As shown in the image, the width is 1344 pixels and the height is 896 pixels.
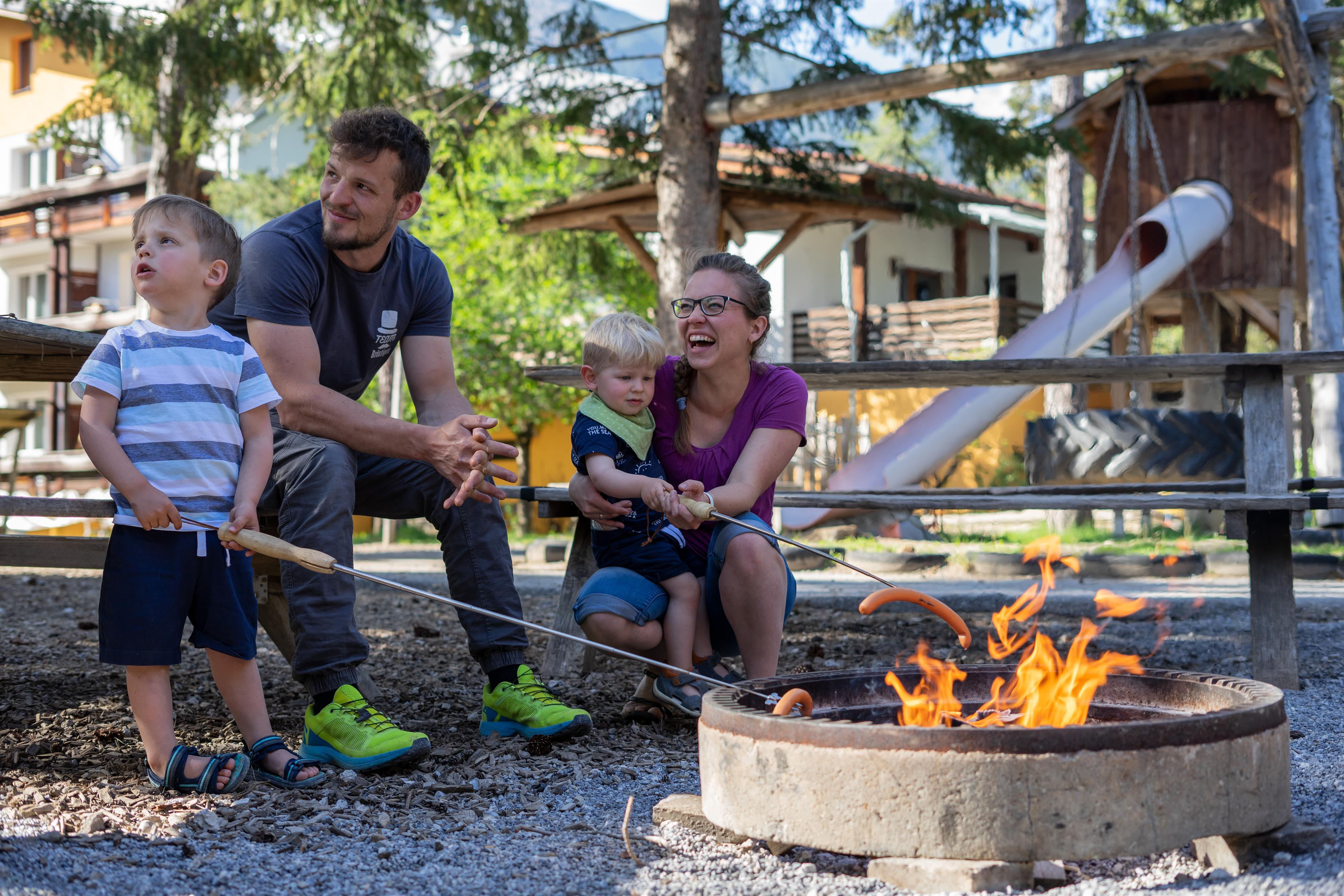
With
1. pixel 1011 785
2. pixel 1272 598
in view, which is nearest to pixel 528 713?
pixel 1011 785

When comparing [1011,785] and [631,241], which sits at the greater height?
[631,241]

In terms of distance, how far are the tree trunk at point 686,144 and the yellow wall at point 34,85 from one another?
76.7 ft

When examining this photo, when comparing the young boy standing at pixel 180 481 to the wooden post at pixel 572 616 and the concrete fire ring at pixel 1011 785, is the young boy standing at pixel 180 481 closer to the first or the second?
the concrete fire ring at pixel 1011 785

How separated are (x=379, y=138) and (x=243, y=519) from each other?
1154 millimetres

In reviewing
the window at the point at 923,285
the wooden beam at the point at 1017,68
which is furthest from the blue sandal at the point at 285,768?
the window at the point at 923,285

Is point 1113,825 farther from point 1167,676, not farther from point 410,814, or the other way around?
point 410,814

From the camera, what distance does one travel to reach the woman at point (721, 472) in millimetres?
3051

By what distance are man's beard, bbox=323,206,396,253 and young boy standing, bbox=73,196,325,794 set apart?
445mm

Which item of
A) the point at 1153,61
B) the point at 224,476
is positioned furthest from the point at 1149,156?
the point at 224,476

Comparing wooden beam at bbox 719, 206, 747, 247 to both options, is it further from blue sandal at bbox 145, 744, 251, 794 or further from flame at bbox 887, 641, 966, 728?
blue sandal at bbox 145, 744, 251, 794

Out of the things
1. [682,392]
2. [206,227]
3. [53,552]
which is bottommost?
[53,552]

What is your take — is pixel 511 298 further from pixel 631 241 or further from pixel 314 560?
pixel 314 560

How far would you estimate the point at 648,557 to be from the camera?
10.6 ft

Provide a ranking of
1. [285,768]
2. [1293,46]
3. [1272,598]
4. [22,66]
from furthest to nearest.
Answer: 1. [22,66]
2. [1293,46]
3. [1272,598]
4. [285,768]
